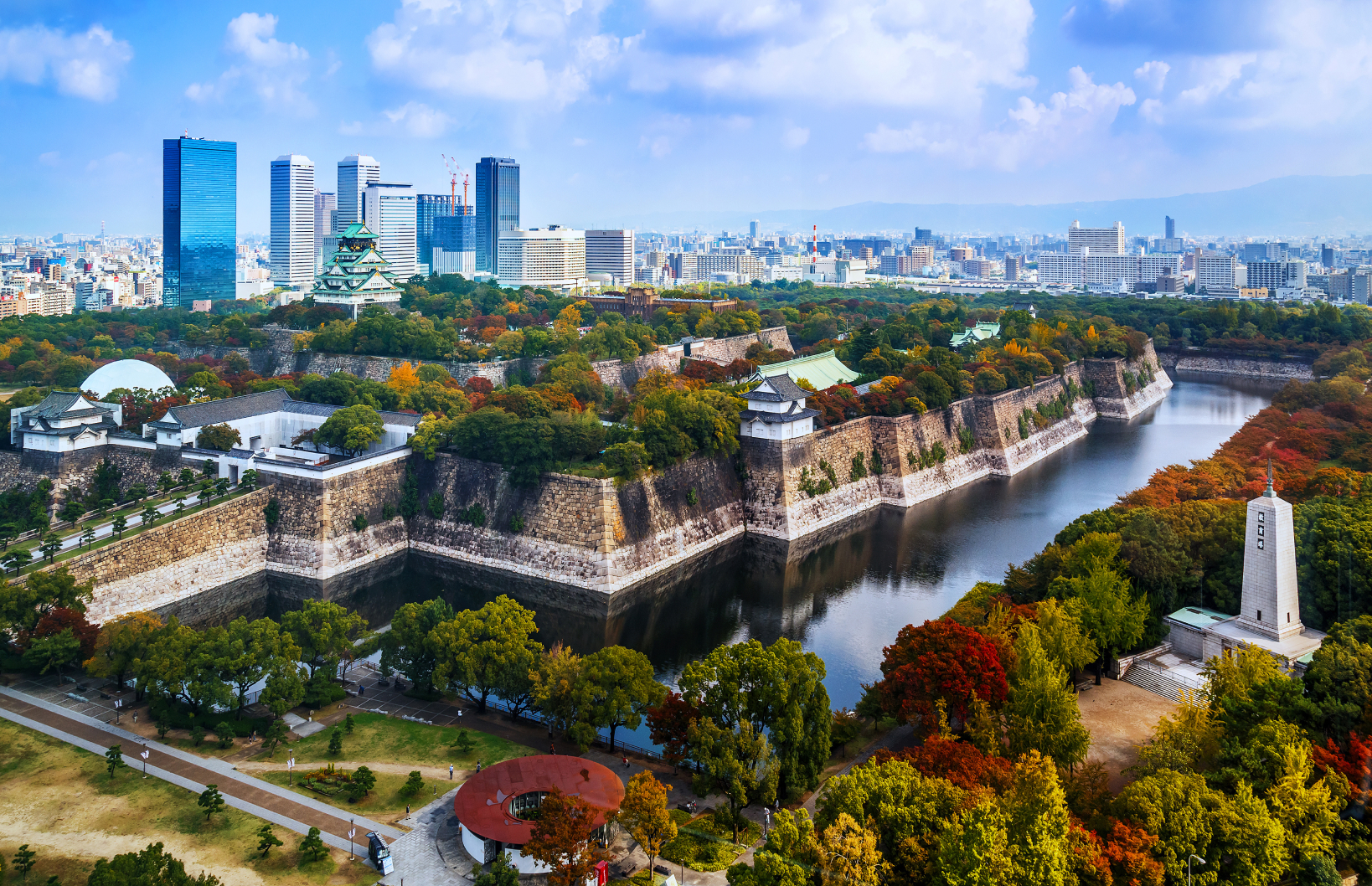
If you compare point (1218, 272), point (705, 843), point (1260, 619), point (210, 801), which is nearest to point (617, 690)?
point (705, 843)

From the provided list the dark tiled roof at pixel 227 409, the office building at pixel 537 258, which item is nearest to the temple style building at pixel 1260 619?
the dark tiled roof at pixel 227 409

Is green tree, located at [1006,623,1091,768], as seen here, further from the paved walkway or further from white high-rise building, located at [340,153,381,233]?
white high-rise building, located at [340,153,381,233]

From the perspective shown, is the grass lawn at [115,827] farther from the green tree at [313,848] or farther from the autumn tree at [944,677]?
the autumn tree at [944,677]

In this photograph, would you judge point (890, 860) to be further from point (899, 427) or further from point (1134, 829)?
point (899, 427)

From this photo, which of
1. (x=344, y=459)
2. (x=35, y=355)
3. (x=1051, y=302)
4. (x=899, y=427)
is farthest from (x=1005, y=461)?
(x=1051, y=302)

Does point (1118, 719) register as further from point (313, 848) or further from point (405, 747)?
point (313, 848)

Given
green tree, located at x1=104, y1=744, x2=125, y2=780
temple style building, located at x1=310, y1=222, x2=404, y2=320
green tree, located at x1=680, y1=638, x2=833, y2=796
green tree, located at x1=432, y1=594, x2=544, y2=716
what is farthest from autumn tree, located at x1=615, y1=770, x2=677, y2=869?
temple style building, located at x1=310, y1=222, x2=404, y2=320
